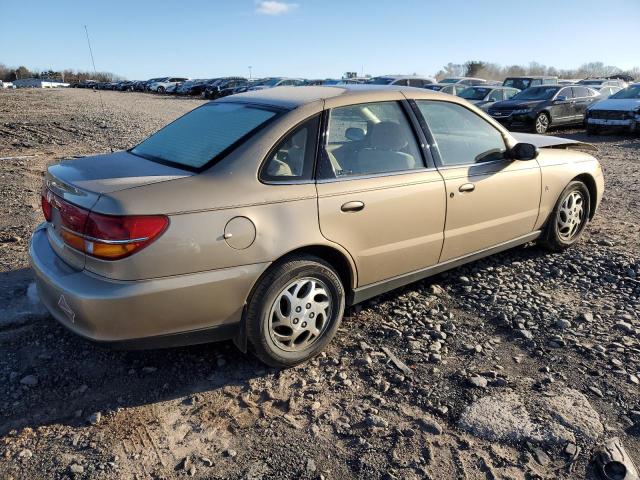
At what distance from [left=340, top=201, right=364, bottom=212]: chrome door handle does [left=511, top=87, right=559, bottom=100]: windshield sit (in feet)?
51.3

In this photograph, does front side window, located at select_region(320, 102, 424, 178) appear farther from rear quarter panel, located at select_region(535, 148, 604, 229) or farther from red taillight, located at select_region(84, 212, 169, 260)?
rear quarter panel, located at select_region(535, 148, 604, 229)

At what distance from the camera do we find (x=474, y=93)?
62.8 feet

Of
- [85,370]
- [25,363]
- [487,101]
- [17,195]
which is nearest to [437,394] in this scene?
[85,370]

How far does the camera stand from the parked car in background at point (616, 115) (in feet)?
49.6

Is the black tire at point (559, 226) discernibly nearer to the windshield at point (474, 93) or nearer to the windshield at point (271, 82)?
the windshield at point (474, 93)

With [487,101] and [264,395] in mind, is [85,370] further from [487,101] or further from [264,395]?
[487,101]

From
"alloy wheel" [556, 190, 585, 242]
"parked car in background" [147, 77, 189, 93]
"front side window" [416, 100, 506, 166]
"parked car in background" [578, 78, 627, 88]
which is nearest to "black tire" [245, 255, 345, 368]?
"front side window" [416, 100, 506, 166]

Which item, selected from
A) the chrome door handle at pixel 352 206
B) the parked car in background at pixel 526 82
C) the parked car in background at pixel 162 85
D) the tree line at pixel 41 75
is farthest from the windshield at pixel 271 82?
the tree line at pixel 41 75

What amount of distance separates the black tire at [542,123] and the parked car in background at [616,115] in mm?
1108

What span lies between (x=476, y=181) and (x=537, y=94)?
15.0 m

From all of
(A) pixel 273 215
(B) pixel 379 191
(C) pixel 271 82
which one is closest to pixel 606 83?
(C) pixel 271 82

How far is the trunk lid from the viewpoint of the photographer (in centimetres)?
278

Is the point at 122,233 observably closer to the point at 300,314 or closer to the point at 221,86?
the point at 300,314

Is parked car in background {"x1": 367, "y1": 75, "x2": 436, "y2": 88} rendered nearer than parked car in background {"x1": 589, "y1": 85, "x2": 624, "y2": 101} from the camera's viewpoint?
No
